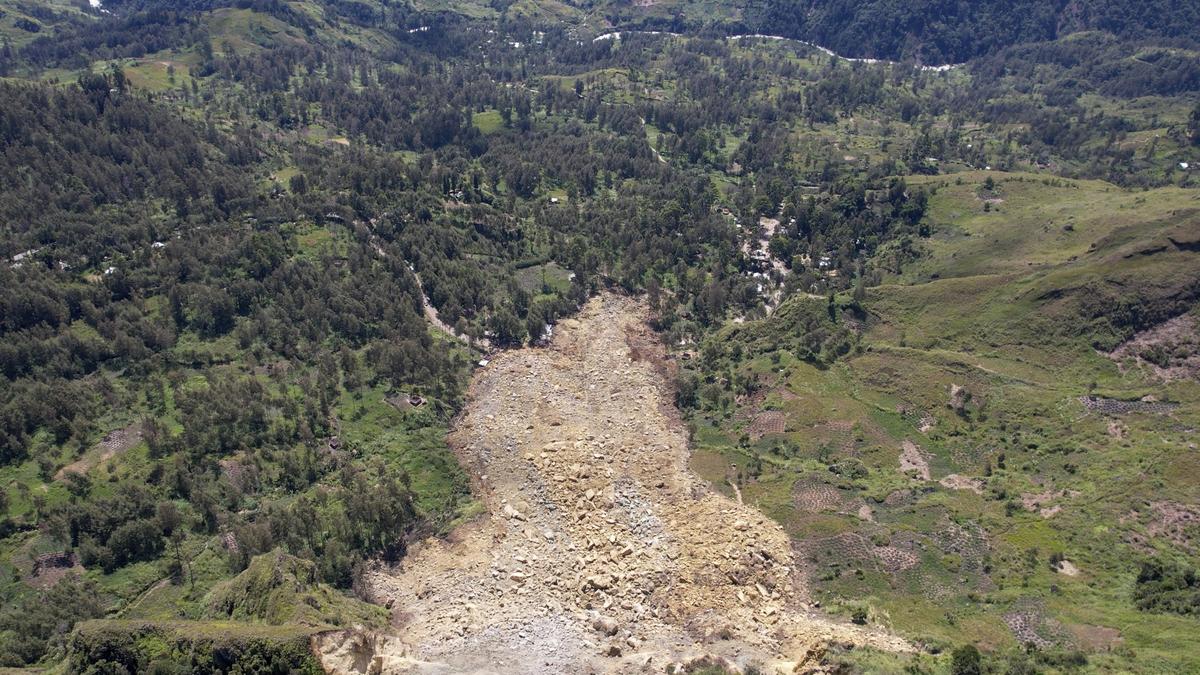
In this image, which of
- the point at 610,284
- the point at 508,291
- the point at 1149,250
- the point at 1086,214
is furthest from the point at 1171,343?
the point at 508,291

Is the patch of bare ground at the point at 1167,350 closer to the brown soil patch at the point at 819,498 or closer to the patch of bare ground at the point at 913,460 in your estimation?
the patch of bare ground at the point at 913,460

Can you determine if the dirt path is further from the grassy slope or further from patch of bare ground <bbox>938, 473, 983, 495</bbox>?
patch of bare ground <bbox>938, 473, 983, 495</bbox>

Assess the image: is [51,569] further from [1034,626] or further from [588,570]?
[1034,626]

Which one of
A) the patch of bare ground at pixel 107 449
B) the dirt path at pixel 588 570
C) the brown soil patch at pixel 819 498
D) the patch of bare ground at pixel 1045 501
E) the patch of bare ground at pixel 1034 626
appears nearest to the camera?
the patch of bare ground at pixel 1034 626

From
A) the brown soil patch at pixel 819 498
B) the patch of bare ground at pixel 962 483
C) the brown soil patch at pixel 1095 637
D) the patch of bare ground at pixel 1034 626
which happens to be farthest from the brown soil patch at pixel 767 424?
the brown soil patch at pixel 1095 637

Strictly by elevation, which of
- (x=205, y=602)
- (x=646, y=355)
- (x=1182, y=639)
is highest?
(x=1182, y=639)

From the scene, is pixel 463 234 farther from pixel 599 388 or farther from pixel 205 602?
pixel 205 602
